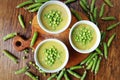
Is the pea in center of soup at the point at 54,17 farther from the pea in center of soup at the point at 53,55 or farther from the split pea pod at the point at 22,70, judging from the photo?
the split pea pod at the point at 22,70

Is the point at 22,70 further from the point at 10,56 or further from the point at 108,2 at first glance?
the point at 108,2

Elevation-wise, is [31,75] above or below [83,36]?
below

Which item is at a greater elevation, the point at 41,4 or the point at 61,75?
the point at 41,4

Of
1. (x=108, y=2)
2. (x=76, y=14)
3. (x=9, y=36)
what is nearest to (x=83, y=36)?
(x=76, y=14)

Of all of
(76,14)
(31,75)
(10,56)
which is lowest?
(31,75)

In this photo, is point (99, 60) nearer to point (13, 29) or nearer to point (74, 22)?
point (74, 22)

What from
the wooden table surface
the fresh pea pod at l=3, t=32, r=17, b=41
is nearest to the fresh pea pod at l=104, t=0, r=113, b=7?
the wooden table surface

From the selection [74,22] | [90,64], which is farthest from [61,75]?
[74,22]
